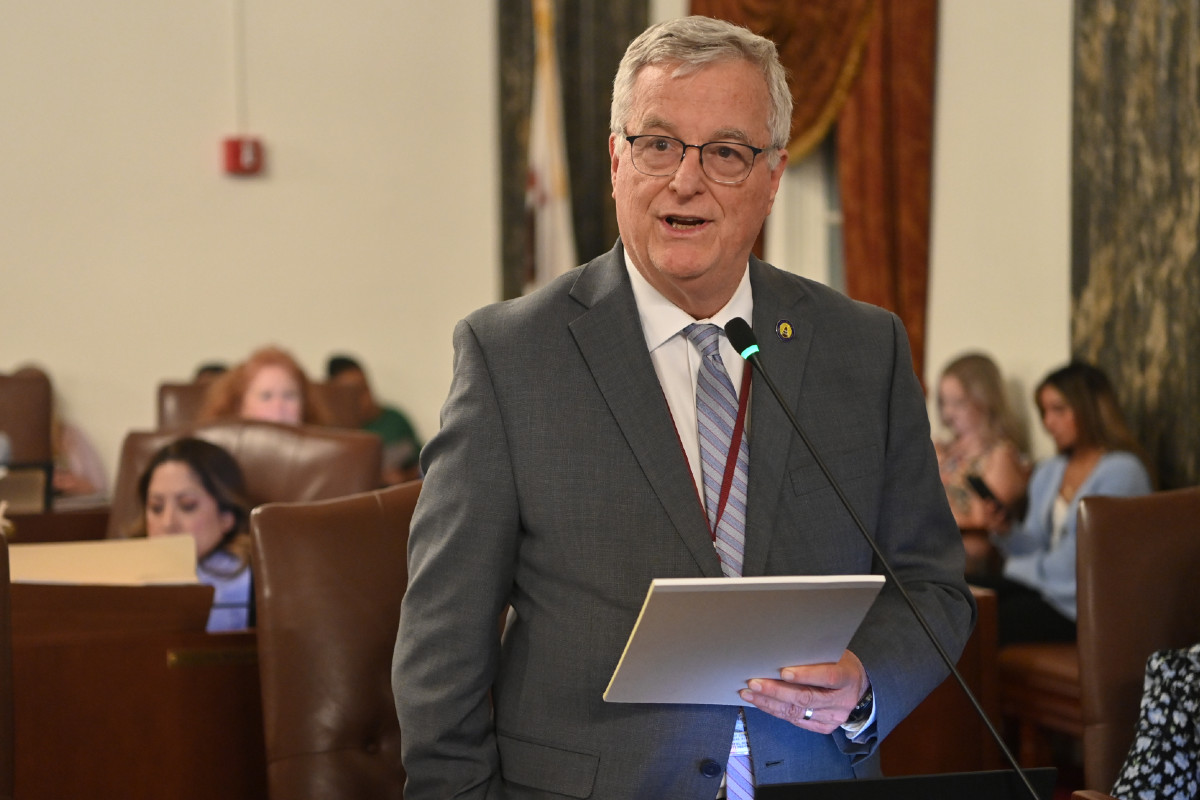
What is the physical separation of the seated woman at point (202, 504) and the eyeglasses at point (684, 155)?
209 cm

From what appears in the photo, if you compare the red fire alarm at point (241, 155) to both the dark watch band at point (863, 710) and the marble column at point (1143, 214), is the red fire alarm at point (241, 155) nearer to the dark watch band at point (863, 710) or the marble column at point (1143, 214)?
the marble column at point (1143, 214)

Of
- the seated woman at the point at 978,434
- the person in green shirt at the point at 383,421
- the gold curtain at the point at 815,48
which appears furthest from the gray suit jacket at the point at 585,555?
the person in green shirt at the point at 383,421

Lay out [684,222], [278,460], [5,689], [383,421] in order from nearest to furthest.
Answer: [684,222], [5,689], [278,460], [383,421]

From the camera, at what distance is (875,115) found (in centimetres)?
504

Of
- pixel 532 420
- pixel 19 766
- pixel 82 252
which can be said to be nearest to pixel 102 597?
pixel 19 766

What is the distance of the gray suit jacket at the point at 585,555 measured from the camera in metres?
1.48

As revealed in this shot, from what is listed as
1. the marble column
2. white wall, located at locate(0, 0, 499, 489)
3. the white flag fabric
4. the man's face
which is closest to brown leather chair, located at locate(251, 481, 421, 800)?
the man's face

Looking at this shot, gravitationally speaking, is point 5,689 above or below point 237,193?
below

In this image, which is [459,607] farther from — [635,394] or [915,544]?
[915,544]

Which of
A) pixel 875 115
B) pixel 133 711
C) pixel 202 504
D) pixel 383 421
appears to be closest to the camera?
pixel 133 711

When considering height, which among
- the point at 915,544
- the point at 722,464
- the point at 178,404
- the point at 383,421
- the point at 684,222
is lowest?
the point at 383,421

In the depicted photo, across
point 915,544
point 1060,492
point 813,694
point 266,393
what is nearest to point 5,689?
point 813,694

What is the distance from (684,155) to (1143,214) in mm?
2777

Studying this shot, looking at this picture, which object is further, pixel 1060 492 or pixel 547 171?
pixel 547 171
